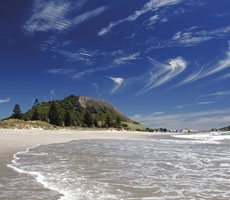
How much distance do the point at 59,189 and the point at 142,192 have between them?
8.23 feet

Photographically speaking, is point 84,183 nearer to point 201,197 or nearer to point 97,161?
point 201,197

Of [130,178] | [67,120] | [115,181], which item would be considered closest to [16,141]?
[130,178]

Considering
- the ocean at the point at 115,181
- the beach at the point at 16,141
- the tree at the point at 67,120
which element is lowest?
the ocean at the point at 115,181

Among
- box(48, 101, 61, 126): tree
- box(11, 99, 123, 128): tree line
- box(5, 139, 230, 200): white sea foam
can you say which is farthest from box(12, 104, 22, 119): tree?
box(5, 139, 230, 200): white sea foam

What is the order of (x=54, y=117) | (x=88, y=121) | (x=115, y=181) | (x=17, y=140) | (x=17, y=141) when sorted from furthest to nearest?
(x=88, y=121)
(x=54, y=117)
(x=17, y=140)
(x=17, y=141)
(x=115, y=181)

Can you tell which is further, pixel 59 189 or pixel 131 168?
pixel 131 168

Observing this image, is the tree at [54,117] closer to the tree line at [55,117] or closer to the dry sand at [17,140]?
the tree line at [55,117]

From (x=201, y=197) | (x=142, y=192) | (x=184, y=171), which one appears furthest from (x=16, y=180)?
(x=184, y=171)

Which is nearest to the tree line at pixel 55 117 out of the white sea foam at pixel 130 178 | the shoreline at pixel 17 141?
the shoreline at pixel 17 141

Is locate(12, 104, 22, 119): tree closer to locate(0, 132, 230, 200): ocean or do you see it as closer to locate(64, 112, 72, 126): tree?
locate(64, 112, 72, 126): tree

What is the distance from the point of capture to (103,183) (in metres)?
11.9

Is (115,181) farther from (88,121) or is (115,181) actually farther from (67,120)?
(88,121)

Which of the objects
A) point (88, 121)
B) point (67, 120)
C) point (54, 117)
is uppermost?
point (88, 121)

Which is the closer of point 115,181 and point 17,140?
point 115,181
